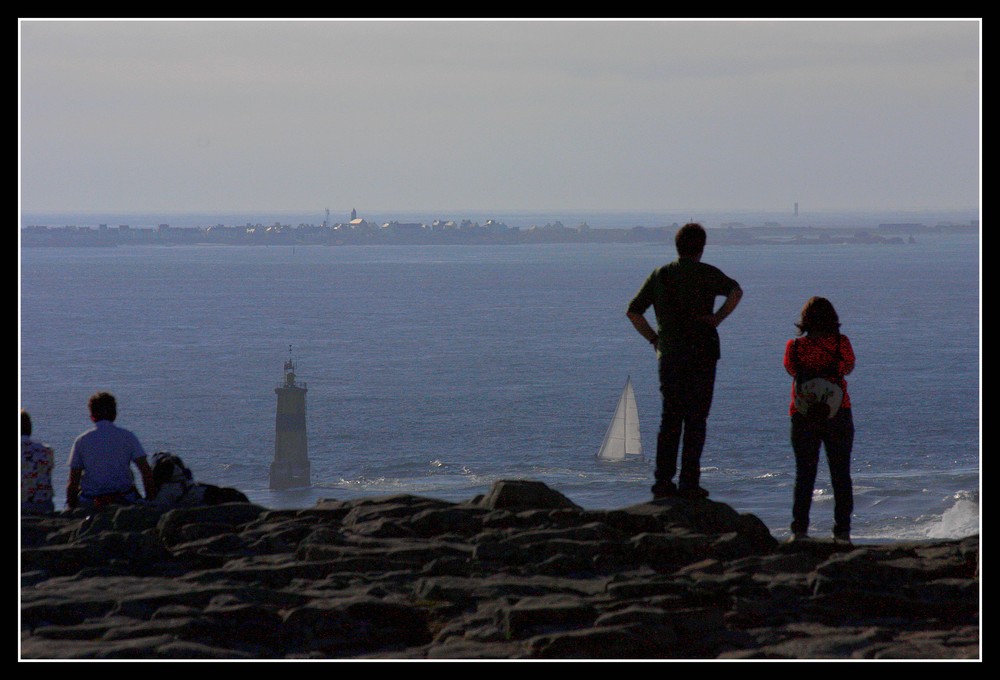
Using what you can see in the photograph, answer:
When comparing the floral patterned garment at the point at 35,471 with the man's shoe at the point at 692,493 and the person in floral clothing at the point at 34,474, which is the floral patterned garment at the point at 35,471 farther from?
the man's shoe at the point at 692,493

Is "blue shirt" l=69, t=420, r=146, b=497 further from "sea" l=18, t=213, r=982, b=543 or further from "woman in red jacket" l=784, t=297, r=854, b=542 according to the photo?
"sea" l=18, t=213, r=982, b=543

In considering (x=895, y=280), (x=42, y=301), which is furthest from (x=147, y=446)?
(x=895, y=280)

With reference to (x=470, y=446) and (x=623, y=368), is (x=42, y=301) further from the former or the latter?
(x=470, y=446)

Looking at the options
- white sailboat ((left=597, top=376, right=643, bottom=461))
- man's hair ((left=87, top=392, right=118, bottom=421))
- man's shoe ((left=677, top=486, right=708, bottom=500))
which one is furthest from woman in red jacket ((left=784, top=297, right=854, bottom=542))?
white sailboat ((left=597, top=376, right=643, bottom=461))

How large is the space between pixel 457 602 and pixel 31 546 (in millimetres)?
2948

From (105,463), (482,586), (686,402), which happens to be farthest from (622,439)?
(482,586)

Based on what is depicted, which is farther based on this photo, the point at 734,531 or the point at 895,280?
the point at 895,280

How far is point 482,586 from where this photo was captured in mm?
6637

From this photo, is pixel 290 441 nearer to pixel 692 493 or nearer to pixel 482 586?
pixel 692 493

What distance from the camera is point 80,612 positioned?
6281 millimetres

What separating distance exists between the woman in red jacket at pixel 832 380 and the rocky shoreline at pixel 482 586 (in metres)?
0.46

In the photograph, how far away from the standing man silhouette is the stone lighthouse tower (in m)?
55.0

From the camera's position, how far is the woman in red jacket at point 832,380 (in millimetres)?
7359

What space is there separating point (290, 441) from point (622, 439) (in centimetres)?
1748
